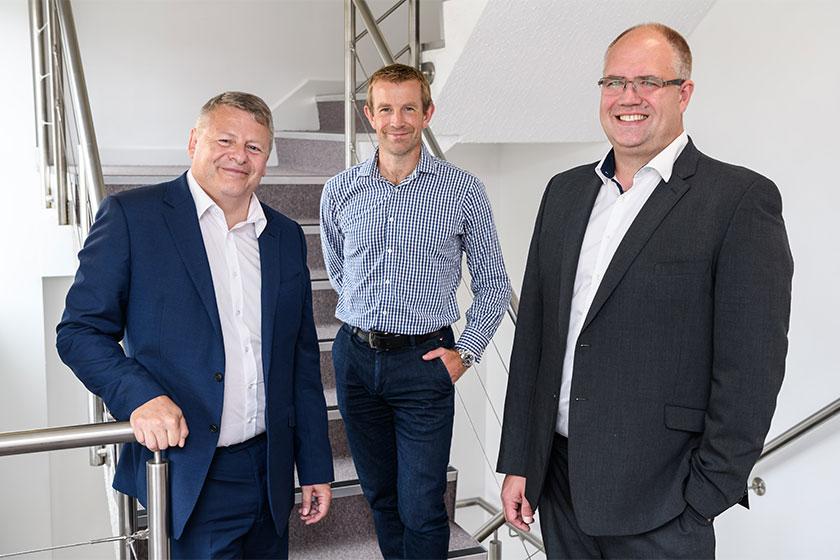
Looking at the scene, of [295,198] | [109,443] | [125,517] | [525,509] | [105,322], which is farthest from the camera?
[295,198]

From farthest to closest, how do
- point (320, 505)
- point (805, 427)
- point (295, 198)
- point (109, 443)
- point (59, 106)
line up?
1. point (295, 198)
2. point (59, 106)
3. point (805, 427)
4. point (320, 505)
5. point (109, 443)

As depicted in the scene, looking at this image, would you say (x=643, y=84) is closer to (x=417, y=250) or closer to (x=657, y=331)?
(x=657, y=331)

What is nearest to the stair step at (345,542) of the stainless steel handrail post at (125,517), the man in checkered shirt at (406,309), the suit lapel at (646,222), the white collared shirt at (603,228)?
the man in checkered shirt at (406,309)

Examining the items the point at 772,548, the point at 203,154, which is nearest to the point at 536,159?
the point at 772,548

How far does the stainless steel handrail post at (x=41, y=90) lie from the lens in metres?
3.16

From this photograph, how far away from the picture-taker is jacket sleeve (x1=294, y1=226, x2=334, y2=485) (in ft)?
5.94

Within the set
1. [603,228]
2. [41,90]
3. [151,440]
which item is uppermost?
[41,90]

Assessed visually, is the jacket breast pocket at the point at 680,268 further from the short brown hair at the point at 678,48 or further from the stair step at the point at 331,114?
the stair step at the point at 331,114

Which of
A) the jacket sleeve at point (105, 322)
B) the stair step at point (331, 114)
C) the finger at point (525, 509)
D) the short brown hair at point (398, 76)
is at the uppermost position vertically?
the stair step at point (331, 114)

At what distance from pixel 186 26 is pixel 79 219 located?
1708 mm

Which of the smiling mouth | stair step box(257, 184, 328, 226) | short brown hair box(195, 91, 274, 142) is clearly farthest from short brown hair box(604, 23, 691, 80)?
stair step box(257, 184, 328, 226)

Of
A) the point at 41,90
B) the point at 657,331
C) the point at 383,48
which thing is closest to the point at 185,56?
the point at 41,90

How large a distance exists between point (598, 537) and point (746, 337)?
1.60ft

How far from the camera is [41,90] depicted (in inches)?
125
